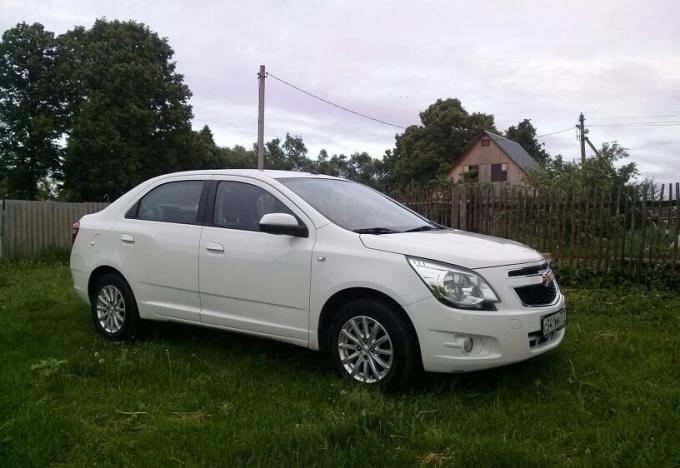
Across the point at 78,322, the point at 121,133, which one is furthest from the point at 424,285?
the point at 121,133

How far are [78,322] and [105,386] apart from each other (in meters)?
2.35

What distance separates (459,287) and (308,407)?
124 cm

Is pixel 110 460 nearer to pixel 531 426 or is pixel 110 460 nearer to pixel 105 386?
pixel 105 386

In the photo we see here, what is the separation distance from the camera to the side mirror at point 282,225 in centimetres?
433

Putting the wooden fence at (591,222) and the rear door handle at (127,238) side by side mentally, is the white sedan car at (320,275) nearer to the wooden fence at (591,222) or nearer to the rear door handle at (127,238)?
the rear door handle at (127,238)

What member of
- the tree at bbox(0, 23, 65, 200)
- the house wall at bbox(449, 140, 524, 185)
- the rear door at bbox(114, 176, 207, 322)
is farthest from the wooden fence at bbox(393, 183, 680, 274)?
the house wall at bbox(449, 140, 524, 185)

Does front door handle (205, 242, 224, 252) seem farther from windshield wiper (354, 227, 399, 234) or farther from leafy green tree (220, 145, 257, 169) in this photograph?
leafy green tree (220, 145, 257, 169)

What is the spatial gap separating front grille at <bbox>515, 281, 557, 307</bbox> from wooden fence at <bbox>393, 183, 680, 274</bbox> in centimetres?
429

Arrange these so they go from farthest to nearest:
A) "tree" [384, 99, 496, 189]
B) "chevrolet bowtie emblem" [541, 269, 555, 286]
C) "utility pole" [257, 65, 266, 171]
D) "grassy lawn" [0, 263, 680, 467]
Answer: "tree" [384, 99, 496, 189], "utility pole" [257, 65, 266, 171], "chevrolet bowtie emblem" [541, 269, 555, 286], "grassy lawn" [0, 263, 680, 467]

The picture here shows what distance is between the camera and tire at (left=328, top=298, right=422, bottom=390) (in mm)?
3891

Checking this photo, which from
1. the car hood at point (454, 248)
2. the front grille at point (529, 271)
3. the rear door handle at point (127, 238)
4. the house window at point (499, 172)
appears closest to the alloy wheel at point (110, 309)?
the rear door handle at point (127, 238)

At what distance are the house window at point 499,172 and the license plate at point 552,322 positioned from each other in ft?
144

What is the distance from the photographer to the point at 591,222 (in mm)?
8477

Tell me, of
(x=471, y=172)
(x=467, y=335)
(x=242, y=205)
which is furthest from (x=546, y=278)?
(x=471, y=172)
